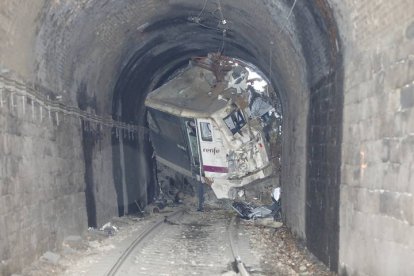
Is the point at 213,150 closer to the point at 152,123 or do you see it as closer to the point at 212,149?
the point at 212,149

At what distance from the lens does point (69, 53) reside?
27.7 feet

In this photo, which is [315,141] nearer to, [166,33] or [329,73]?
[329,73]

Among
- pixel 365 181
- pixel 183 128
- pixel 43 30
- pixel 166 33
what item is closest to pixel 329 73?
pixel 365 181

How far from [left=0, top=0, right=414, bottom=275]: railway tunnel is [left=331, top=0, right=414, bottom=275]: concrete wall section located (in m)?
0.02

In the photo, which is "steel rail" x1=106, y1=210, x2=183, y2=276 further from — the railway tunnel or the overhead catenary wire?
the overhead catenary wire

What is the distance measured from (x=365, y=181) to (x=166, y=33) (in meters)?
8.52

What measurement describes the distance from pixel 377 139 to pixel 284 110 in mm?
7021

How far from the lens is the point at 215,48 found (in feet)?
48.1

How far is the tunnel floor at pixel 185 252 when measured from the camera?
7.13 metres

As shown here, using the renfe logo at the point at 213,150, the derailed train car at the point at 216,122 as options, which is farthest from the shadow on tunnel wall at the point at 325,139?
the renfe logo at the point at 213,150

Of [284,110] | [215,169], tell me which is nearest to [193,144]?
[215,169]

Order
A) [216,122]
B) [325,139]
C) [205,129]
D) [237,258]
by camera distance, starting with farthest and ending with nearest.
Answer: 1. [205,129]
2. [216,122]
3. [237,258]
4. [325,139]

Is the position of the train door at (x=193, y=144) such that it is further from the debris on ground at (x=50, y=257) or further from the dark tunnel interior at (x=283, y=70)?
the debris on ground at (x=50, y=257)

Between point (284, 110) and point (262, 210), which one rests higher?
point (284, 110)
